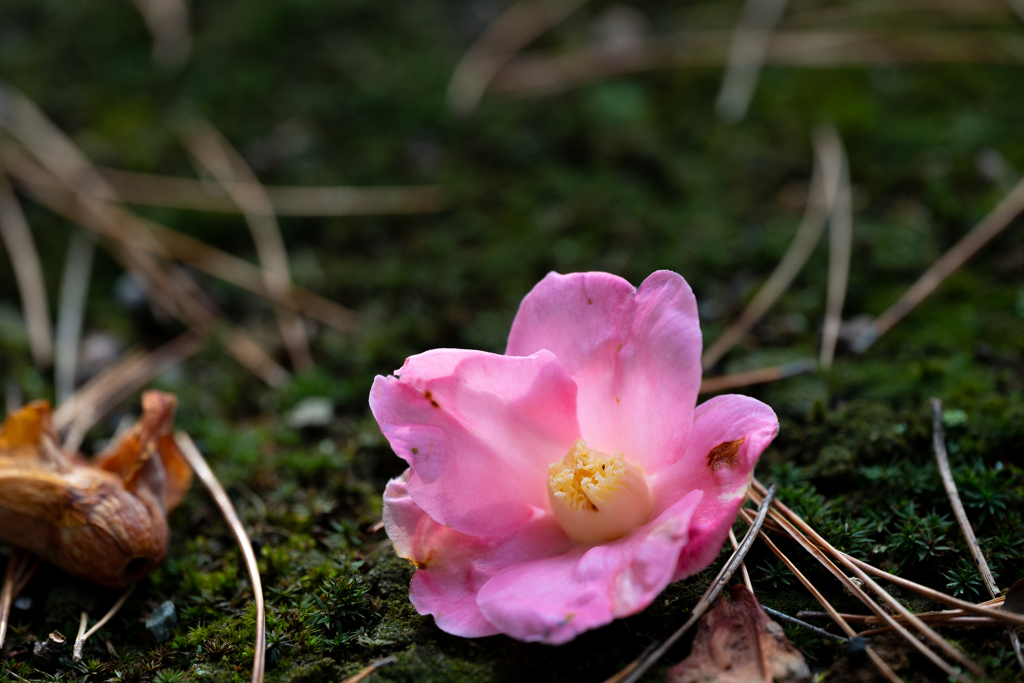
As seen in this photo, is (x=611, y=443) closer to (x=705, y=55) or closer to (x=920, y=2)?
(x=705, y=55)

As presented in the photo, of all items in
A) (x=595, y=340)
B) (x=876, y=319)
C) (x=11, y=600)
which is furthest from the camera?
(x=876, y=319)

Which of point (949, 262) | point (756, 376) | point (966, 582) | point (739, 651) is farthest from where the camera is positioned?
point (949, 262)

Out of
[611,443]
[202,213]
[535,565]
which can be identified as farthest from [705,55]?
[535,565]

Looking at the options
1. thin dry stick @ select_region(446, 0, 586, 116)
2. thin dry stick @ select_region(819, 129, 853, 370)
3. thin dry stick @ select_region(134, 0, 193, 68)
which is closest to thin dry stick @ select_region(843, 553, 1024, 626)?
thin dry stick @ select_region(819, 129, 853, 370)

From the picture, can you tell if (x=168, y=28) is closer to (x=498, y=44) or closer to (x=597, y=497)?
(x=498, y=44)

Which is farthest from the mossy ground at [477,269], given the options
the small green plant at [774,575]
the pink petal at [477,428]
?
the pink petal at [477,428]

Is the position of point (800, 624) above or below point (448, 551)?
below

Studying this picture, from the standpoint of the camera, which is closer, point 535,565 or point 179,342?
point 535,565

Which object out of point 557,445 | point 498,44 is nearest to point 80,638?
point 557,445
